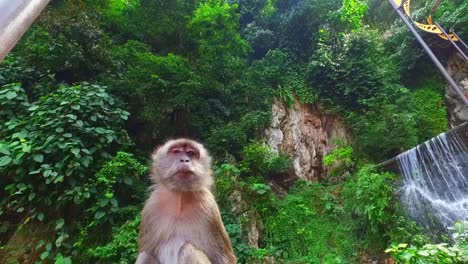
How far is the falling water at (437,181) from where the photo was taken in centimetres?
630

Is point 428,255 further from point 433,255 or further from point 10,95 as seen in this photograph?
point 10,95

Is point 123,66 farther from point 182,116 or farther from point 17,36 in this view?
point 17,36

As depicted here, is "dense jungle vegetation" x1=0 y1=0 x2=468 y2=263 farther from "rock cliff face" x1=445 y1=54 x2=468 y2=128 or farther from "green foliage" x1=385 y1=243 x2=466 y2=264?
"rock cliff face" x1=445 y1=54 x2=468 y2=128

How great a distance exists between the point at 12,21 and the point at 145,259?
2065mm

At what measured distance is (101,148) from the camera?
5340mm

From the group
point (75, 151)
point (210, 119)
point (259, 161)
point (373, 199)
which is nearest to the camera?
point (75, 151)

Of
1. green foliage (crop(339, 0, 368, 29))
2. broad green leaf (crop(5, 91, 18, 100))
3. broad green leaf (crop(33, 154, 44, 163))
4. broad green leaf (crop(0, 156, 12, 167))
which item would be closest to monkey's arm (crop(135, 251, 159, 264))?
broad green leaf (crop(33, 154, 44, 163))

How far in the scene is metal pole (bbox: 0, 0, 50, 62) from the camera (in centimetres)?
66

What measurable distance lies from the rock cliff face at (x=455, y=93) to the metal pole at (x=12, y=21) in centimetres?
1094

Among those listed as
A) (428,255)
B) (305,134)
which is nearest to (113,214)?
(428,255)

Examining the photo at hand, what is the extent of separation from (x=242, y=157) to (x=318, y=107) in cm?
430

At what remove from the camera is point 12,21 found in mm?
691

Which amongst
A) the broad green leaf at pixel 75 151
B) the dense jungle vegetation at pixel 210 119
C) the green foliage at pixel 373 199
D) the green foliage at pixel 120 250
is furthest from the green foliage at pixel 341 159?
the broad green leaf at pixel 75 151

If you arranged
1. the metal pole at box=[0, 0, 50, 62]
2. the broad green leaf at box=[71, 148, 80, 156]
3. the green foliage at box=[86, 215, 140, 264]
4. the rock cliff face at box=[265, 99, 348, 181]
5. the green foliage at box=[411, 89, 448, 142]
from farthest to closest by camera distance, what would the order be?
1. the rock cliff face at box=[265, 99, 348, 181]
2. the green foliage at box=[411, 89, 448, 142]
3. the broad green leaf at box=[71, 148, 80, 156]
4. the green foliage at box=[86, 215, 140, 264]
5. the metal pole at box=[0, 0, 50, 62]
